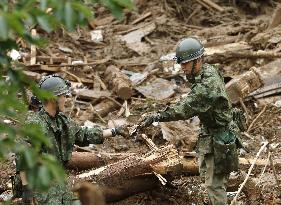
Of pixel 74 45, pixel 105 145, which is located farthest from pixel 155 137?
pixel 74 45

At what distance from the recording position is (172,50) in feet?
43.7

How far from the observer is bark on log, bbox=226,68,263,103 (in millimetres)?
9367

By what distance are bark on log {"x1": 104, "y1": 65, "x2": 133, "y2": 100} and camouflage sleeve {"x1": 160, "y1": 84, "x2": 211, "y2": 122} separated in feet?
14.8

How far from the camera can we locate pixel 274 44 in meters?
11.8

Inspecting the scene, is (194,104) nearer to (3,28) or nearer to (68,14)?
(68,14)

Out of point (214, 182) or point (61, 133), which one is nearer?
point (61, 133)

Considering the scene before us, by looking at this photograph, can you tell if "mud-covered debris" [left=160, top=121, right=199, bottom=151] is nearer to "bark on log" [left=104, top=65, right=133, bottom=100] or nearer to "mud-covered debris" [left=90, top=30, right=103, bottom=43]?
"bark on log" [left=104, top=65, right=133, bottom=100]

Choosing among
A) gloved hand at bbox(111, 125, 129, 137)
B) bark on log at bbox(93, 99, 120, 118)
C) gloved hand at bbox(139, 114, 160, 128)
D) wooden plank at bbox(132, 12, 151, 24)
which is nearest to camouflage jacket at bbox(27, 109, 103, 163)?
gloved hand at bbox(111, 125, 129, 137)

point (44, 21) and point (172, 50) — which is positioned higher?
point (44, 21)

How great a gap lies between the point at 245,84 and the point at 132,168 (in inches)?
136

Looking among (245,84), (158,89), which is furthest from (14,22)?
(158,89)

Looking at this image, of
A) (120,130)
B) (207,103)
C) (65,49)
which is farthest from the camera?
(65,49)

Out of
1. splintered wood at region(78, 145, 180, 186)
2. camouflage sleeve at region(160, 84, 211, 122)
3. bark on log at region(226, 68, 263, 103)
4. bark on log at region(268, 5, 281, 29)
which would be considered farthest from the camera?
bark on log at region(268, 5, 281, 29)

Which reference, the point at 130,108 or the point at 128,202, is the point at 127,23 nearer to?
the point at 130,108
